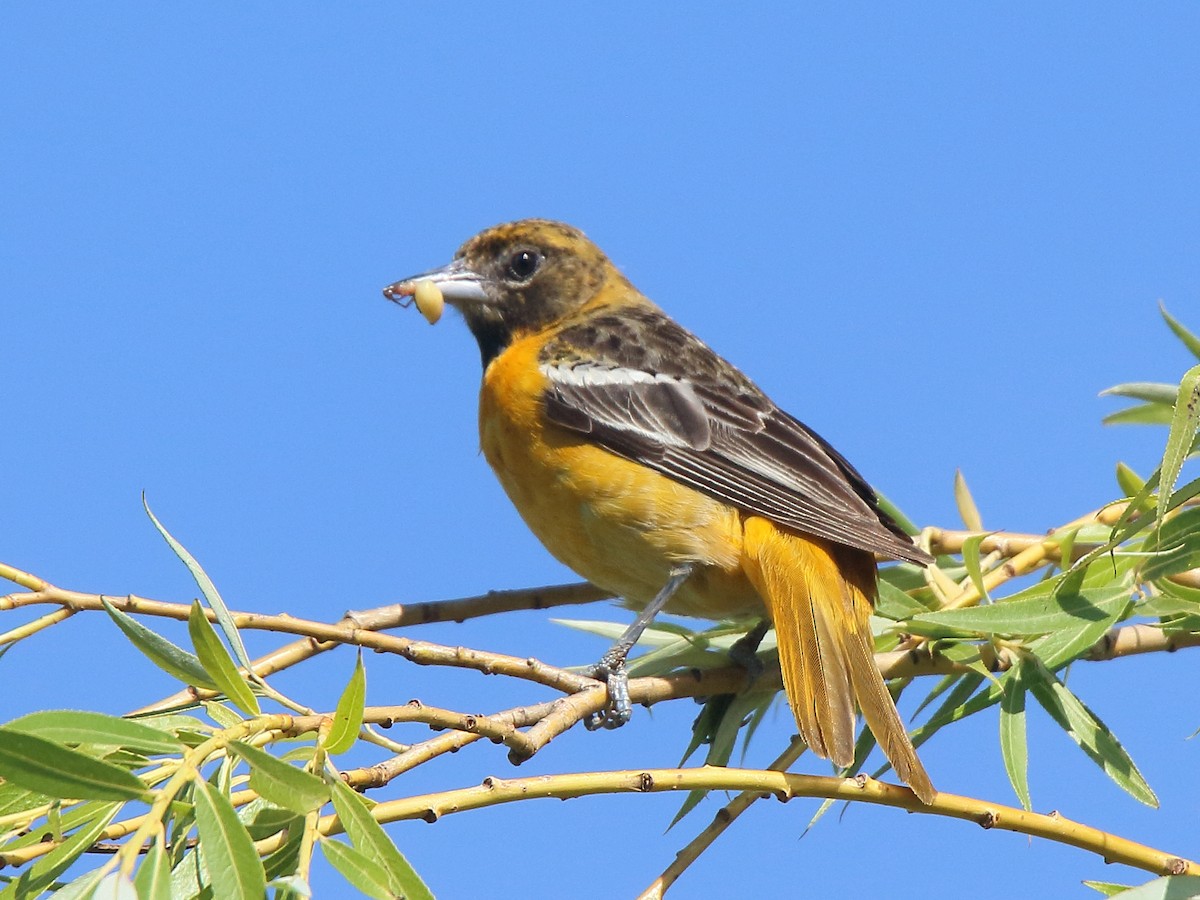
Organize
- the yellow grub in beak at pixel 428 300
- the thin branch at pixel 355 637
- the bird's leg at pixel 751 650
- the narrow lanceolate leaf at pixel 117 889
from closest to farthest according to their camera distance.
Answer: the narrow lanceolate leaf at pixel 117 889, the thin branch at pixel 355 637, the bird's leg at pixel 751 650, the yellow grub in beak at pixel 428 300

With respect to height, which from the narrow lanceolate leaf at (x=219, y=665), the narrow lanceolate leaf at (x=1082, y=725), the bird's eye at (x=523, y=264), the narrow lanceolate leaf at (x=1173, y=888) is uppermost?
the bird's eye at (x=523, y=264)

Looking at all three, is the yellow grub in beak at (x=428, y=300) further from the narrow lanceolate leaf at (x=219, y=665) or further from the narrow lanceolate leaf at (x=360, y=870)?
the narrow lanceolate leaf at (x=360, y=870)

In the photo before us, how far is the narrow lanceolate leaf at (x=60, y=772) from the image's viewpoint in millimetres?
1907

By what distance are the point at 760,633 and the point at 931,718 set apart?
1071 mm

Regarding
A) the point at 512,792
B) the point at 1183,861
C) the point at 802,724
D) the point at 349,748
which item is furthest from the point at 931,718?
the point at 349,748

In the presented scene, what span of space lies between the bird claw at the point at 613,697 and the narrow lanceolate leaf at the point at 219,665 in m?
1.26

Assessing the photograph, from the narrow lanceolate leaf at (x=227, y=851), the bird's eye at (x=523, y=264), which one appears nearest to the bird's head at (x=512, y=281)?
the bird's eye at (x=523, y=264)

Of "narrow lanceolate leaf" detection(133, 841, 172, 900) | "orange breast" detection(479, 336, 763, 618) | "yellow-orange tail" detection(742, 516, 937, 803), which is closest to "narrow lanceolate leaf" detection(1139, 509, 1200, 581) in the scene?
"yellow-orange tail" detection(742, 516, 937, 803)

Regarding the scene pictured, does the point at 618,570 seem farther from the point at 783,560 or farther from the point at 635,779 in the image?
the point at 635,779

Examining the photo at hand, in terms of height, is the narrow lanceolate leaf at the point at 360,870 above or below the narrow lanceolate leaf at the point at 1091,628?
above

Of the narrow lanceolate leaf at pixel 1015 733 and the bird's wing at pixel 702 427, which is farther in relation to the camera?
the bird's wing at pixel 702 427

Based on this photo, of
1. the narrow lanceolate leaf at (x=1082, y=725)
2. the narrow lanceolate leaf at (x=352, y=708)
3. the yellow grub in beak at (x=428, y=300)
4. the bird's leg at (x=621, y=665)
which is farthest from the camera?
the yellow grub in beak at (x=428, y=300)

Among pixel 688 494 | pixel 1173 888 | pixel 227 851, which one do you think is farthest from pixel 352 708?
pixel 688 494

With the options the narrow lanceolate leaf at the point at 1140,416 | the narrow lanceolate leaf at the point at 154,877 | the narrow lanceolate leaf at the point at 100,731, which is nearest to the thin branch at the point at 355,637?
the narrow lanceolate leaf at the point at 100,731
